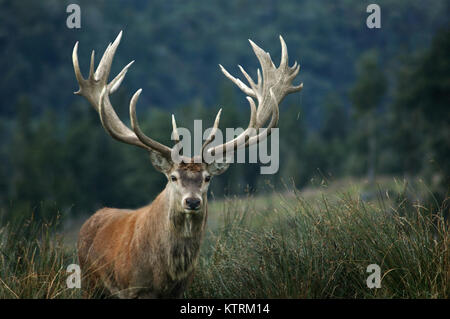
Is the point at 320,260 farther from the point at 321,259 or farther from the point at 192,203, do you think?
the point at 192,203

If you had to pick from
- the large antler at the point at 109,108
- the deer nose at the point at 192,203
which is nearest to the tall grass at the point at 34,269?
the large antler at the point at 109,108

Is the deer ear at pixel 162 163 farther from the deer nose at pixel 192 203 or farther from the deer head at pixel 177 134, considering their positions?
the deer nose at pixel 192 203

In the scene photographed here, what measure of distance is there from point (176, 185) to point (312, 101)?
11165 centimetres

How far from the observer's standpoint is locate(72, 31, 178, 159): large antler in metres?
6.68

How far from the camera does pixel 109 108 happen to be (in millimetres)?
7309

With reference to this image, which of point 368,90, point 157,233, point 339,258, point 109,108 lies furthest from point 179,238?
point 368,90

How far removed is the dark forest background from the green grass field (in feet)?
32.3

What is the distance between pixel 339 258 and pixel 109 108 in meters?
2.86

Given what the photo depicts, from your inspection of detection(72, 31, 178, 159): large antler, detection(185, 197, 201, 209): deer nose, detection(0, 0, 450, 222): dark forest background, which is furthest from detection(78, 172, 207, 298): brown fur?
detection(0, 0, 450, 222): dark forest background

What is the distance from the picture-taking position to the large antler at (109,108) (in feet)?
21.9

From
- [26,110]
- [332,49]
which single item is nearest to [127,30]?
[332,49]

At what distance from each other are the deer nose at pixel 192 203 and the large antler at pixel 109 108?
68 cm
